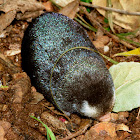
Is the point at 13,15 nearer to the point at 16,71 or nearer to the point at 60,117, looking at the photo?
the point at 16,71

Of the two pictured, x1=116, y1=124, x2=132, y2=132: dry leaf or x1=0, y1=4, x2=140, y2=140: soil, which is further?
x1=116, y1=124, x2=132, y2=132: dry leaf

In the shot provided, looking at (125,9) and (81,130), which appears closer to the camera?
(81,130)

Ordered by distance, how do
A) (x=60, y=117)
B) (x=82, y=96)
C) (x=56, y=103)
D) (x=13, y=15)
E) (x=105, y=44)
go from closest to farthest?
(x=82, y=96) → (x=56, y=103) → (x=60, y=117) → (x=13, y=15) → (x=105, y=44)

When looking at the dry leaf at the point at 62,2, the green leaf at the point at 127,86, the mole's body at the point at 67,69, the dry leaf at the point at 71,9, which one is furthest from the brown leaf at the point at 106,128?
the dry leaf at the point at 62,2

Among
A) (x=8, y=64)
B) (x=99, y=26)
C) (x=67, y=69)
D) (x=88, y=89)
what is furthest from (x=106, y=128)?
(x=99, y=26)

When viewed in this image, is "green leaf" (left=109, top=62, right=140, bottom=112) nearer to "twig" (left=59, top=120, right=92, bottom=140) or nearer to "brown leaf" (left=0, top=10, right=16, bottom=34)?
"twig" (left=59, top=120, right=92, bottom=140)

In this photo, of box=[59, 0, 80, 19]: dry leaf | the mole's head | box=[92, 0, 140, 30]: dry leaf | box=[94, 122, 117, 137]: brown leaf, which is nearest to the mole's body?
the mole's head

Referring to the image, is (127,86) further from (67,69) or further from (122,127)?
(67,69)

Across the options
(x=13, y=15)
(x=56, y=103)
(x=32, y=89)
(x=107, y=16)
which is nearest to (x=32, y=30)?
Answer: (x=13, y=15)
